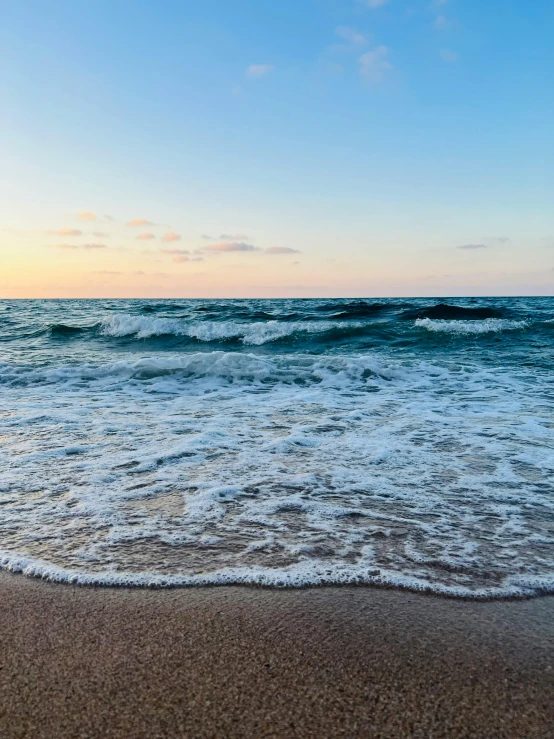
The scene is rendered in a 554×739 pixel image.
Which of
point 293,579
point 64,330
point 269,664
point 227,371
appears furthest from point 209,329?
point 269,664

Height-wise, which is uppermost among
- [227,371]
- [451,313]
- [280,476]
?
[451,313]

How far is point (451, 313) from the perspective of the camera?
20.7m

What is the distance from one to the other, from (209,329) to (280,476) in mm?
12774

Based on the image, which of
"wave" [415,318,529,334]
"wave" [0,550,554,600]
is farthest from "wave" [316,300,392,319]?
"wave" [0,550,554,600]

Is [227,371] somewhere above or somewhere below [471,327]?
below

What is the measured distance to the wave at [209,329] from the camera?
15749 millimetres

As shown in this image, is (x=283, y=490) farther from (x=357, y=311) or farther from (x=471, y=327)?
(x=357, y=311)

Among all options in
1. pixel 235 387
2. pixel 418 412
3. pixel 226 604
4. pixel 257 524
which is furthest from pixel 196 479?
pixel 235 387

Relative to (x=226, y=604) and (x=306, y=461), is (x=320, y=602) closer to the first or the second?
(x=226, y=604)

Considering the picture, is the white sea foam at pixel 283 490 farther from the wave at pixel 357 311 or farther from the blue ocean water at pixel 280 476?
the wave at pixel 357 311

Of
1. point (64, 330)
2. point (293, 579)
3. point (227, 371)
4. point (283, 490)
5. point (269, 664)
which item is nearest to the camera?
point (269, 664)

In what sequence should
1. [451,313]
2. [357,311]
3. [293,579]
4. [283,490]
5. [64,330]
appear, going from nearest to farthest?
[293,579], [283,490], [64,330], [451,313], [357,311]

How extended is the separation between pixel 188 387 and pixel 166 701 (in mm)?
6685

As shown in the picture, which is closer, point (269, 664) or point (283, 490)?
point (269, 664)
